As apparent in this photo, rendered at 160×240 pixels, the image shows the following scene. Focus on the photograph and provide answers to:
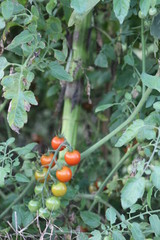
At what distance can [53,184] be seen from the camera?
3.37ft

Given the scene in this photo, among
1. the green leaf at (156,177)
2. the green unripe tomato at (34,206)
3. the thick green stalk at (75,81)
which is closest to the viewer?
the green leaf at (156,177)

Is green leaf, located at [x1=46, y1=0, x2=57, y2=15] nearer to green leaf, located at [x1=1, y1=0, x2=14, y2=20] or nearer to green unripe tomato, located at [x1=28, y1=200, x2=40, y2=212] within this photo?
green leaf, located at [x1=1, y1=0, x2=14, y2=20]

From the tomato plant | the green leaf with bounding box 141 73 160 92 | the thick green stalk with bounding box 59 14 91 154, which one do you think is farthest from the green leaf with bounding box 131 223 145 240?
the thick green stalk with bounding box 59 14 91 154

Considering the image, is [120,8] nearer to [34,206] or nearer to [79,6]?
[79,6]

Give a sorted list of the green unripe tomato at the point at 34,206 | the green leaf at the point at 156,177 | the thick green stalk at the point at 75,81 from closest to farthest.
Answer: the green leaf at the point at 156,177
the green unripe tomato at the point at 34,206
the thick green stalk at the point at 75,81

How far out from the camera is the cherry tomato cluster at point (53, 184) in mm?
980

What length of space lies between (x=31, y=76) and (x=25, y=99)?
65mm

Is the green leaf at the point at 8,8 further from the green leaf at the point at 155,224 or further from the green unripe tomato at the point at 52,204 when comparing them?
the green leaf at the point at 155,224

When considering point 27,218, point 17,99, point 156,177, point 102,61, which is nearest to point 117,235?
point 156,177

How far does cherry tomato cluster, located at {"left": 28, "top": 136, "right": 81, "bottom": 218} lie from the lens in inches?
38.6

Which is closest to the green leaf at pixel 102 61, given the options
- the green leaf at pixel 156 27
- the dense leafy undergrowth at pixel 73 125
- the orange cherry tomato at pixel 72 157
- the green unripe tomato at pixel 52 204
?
the dense leafy undergrowth at pixel 73 125

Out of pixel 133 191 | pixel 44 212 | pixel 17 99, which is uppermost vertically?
pixel 17 99

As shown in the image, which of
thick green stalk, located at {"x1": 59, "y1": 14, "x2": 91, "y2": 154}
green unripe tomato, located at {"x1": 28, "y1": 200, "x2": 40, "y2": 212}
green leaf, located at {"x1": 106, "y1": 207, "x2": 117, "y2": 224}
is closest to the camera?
green leaf, located at {"x1": 106, "y1": 207, "x2": 117, "y2": 224}

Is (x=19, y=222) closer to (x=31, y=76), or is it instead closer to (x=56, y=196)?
(x=56, y=196)
